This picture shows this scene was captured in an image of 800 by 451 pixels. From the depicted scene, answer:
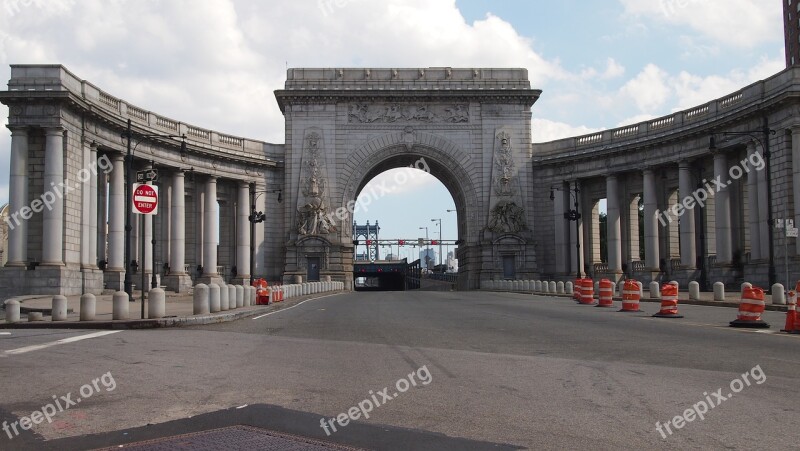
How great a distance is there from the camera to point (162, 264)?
59.3 meters

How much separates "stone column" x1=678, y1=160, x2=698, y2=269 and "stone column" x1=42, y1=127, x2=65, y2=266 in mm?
41746

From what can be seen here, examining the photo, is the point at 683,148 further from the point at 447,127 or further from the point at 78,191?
the point at 78,191

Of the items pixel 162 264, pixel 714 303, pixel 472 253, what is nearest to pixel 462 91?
pixel 472 253

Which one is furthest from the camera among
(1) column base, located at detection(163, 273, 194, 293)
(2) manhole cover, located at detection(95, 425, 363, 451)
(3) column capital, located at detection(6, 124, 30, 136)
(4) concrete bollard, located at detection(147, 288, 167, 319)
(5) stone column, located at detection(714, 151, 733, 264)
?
(1) column base, located at detection(163, 273, 194, 293)

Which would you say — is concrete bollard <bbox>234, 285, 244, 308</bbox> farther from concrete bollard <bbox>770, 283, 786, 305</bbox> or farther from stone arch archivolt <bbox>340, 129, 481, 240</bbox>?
stone arch archivolt <bbox>340, 129, 481, 240</bbox>

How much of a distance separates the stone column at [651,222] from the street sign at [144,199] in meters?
46.3

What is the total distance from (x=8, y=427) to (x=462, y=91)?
64363 mm

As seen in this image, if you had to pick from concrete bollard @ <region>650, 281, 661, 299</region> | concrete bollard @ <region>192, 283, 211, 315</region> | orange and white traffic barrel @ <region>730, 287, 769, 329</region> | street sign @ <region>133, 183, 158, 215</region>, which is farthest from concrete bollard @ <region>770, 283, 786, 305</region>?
street sign @ <region>133, 183, 158, 215</region>

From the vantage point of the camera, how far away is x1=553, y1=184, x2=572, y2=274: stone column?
69125mm

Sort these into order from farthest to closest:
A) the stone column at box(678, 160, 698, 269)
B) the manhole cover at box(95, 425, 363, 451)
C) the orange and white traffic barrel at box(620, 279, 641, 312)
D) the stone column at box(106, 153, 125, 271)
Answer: the stone column at box(678, 160, 698, 269)
the stone column at box(106, 153, 125, 271)
the orange and white traffic barrel at box(620, 279, 641, 312)
the manhole cover at box(95, 425, 363, 451)

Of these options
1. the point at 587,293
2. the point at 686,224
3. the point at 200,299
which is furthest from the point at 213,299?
the point at 686,224

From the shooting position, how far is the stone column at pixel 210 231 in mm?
62344

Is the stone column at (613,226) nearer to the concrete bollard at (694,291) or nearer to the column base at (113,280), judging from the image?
the concrete bollard at (694,291)

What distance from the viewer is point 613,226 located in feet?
211
